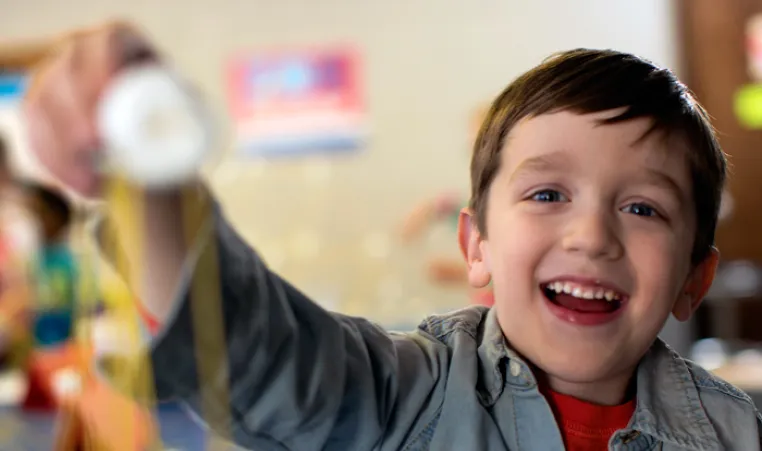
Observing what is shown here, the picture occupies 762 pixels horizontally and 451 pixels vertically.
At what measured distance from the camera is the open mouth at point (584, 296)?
414mm

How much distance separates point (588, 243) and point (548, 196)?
34 millimetres

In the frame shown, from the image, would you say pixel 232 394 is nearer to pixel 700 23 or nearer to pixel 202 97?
pixel 202 97

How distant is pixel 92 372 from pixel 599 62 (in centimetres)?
30

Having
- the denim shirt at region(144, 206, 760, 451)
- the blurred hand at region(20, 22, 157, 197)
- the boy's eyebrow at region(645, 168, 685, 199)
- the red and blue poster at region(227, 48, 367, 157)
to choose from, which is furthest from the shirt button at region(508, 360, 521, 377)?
the red and blue poster at region(227, 48, 367, 157)

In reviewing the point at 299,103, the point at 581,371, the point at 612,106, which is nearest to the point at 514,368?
the point at 581,371

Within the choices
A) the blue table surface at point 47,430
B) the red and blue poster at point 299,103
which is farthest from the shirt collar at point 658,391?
the red and blue poster at point 299,103

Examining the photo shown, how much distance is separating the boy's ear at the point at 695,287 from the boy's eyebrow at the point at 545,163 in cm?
10

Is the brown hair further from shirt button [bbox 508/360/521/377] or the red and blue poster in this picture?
the red and blue poster

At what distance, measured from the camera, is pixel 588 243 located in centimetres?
40

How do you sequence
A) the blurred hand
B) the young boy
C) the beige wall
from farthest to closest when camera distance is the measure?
the beige wall, the young boy, the blurred hand

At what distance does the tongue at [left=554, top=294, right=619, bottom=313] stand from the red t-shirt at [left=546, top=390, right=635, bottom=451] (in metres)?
0.05

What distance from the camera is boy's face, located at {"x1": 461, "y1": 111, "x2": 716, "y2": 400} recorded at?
1.35 feet

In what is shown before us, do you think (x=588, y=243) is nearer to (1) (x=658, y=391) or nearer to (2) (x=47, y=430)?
(1) (x=658, y=391)

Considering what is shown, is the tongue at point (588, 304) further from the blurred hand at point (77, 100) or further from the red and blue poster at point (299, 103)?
the red and blue poster at point (299, 103)
